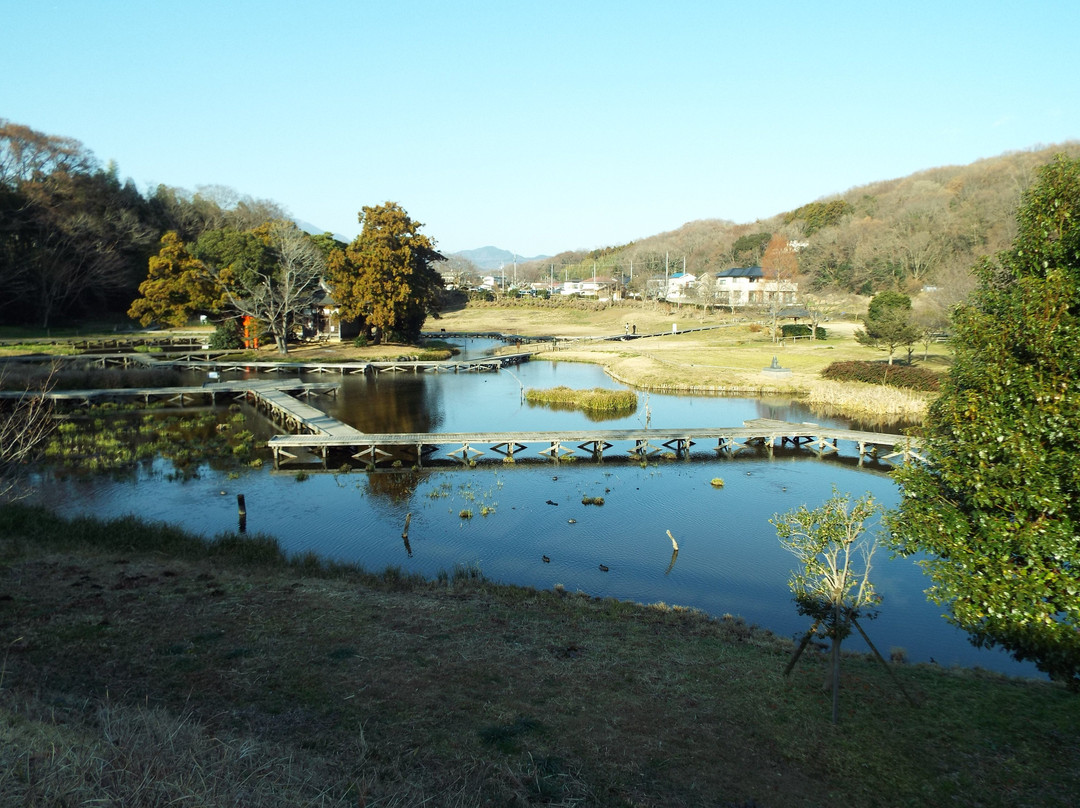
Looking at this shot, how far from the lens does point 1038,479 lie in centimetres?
804

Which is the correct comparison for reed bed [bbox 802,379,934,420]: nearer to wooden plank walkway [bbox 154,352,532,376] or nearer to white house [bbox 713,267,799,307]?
wooden plank walkway [bbox 154,352,532,376]

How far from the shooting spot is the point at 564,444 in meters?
29.7

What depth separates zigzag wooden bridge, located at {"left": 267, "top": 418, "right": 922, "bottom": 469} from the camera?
2706 centimetres

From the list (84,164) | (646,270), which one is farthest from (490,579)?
(646,270)

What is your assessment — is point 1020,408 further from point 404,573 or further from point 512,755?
point 404,573

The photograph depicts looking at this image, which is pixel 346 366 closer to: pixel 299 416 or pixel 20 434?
pixel 299 416

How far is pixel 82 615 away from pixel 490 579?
7698 millimetres

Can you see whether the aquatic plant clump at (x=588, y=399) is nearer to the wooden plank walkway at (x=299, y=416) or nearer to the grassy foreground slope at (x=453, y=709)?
the wooden plank walkway at (x=299, y=416)

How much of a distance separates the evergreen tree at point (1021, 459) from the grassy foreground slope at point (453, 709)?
1737 mm

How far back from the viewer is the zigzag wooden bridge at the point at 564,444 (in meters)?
27.1

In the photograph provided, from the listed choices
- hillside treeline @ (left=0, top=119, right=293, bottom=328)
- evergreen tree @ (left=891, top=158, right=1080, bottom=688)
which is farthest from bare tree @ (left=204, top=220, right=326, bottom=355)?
evergreen tree @ (left=891, top=158, right=1080, bottom=688)

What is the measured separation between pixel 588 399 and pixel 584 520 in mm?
18615

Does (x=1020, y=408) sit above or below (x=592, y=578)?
above

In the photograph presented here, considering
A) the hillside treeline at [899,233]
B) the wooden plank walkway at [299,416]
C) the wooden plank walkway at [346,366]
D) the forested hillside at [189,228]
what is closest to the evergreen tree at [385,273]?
the wooden plank walkway at [346,366]
